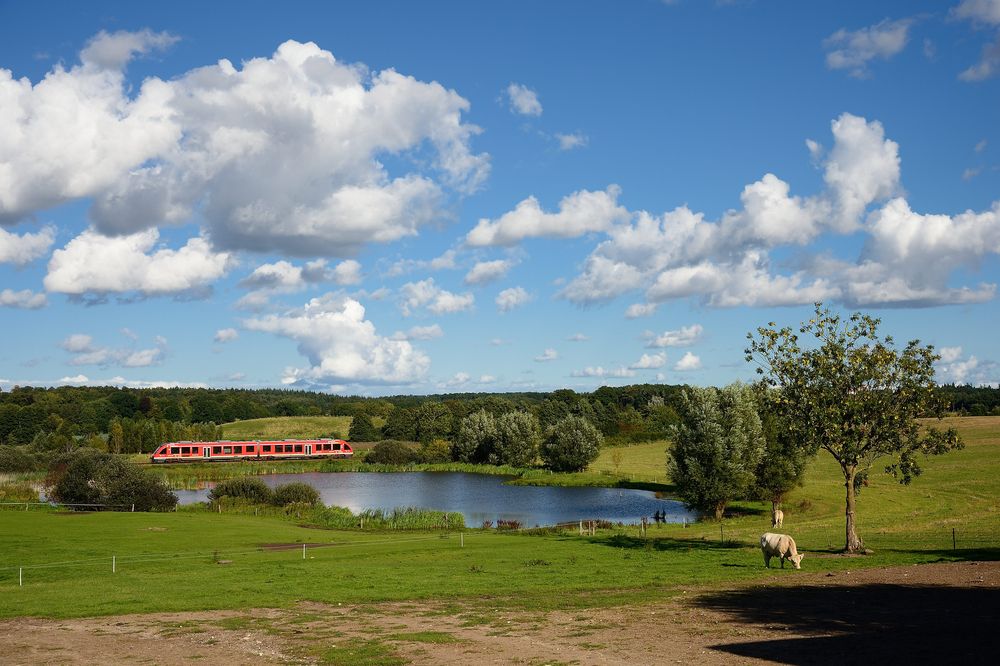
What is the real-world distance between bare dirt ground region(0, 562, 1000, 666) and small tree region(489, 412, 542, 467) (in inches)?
3721

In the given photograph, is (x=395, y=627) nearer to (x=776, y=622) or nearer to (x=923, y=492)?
(x=776, y=622)

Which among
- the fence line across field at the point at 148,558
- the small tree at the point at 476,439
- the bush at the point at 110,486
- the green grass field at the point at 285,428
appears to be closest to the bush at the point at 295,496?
the bush at the point at 110,486

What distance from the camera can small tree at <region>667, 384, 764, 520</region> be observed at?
56.1 meters

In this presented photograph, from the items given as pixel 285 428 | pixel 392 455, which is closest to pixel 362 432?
pixel 285 428

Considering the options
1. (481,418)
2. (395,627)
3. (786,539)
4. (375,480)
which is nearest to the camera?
(395,627)

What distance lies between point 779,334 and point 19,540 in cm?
3983

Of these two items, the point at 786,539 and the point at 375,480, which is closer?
the point at 786,539

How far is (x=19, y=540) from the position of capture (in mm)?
42000

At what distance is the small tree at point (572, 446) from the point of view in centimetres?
10319

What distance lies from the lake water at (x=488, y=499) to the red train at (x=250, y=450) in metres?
20.3

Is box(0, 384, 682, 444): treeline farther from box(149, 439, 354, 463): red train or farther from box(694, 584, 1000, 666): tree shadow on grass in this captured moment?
box(694, 584, 1000, 666): tree shadow on grass

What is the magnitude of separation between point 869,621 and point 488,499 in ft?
202

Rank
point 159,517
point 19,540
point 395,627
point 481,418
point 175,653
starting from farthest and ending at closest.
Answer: point 481,418, point 159,517, point 19,540, point 395,627, point 175,653

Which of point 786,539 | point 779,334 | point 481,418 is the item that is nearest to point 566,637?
point 786,539
